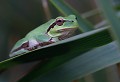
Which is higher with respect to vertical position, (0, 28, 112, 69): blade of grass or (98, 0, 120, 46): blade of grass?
(0, 28, 112, 69): blade of grass

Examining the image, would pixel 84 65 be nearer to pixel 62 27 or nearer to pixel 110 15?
pixel 110 15

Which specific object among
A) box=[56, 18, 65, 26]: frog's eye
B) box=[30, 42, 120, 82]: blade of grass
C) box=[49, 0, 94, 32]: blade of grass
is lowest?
box=[30, 42, 120, 82]: blade of grass

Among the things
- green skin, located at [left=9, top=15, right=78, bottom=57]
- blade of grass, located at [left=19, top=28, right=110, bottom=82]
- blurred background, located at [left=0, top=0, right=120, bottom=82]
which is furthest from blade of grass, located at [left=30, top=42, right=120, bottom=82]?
blurred background, located at [left=0, top=0, right=120, bottom=82]

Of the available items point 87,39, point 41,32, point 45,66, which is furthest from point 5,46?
point 87,39

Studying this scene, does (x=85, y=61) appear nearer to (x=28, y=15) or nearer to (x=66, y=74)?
(x=66, y=74)

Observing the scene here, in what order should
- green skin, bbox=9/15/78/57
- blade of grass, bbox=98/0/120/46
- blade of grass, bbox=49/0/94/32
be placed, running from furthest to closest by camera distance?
1. green skin, bbox=9/15/78/57
2. blade of grass, bbox=49/0/94/32
3. blade of grass, bbox=98/0/120/46

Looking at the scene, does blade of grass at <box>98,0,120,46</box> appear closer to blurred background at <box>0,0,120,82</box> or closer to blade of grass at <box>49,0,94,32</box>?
blade of grass at <box>49,0,94,32</box>

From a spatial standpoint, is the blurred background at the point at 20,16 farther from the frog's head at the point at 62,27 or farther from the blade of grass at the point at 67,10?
the blade of grass at the point at 67,10
